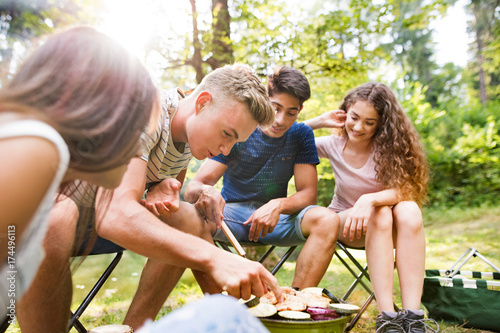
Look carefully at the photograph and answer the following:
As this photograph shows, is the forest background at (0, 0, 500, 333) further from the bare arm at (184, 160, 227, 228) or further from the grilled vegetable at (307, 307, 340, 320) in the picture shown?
the grilled vegetable at (307, 307, 340, 320)

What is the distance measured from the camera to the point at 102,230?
1475 mm

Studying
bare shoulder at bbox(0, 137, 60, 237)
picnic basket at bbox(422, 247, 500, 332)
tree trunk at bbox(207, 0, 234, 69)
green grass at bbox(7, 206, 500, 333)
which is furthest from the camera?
tree trunk at bbox(207, 0, 234, 69)

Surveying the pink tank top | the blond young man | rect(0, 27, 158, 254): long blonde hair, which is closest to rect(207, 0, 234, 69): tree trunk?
the pink tank top

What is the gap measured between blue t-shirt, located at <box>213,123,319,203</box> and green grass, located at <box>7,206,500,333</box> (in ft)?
3.58

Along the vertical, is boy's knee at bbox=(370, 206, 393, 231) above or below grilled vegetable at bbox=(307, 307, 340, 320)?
above

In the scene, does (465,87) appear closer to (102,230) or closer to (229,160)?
(229,160)

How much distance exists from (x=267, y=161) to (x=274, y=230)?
1.74ft

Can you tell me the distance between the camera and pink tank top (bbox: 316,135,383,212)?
277cm

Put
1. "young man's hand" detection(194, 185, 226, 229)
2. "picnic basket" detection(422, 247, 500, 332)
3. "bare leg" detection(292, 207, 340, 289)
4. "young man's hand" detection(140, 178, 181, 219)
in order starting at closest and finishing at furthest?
"young man's hand" detection(140, 178, 181, 219)
"young man's hand" detection(194, 185, 226, 229)
"bare leg" detection(292, 207, 340, 289)
"picnic basket" detection(422, 247, 500, 332)

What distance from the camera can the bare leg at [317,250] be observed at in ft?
7.39

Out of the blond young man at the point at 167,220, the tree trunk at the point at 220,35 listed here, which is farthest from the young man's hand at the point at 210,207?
the tree trunk at the point at 220,35

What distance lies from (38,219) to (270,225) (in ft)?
5.74

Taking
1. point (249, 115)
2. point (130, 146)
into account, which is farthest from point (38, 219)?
point (249, 115)

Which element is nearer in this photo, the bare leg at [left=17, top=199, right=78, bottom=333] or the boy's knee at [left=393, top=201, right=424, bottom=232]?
the bare leg at [left=17, top=199, right=78, bottom=333]
